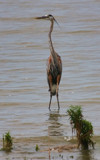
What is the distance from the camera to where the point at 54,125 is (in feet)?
31.4

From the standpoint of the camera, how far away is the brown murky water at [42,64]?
9891 mm

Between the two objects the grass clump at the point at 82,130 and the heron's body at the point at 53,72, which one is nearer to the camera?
the grass clump at the point at 82,130

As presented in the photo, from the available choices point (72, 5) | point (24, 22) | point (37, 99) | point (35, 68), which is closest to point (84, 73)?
point (35, 68)

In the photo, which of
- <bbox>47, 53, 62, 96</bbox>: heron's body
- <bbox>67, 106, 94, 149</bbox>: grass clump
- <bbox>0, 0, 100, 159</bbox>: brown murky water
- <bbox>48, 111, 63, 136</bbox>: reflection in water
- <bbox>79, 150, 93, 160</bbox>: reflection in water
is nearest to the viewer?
<bbox>79, 150, 93, 160</bbox>: reflection in water

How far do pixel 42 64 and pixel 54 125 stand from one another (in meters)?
5.95

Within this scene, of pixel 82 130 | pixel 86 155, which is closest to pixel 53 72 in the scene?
pixel 82 130

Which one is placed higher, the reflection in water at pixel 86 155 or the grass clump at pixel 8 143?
the grass clump at pixel 8 143

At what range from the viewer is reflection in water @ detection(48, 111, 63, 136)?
29.0ft

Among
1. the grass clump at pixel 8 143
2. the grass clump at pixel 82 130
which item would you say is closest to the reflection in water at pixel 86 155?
the grass clump at pixel 82 130

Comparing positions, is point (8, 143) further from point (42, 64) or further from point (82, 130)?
point (42, 64)

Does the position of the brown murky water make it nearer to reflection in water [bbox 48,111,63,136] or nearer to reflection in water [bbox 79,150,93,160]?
reflection in water [bbox 48,111,63,136]

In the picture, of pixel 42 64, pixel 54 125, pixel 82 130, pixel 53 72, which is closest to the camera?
pixel 82 130

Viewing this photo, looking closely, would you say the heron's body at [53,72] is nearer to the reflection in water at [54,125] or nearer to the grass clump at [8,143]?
the reflection in water at [54,125]

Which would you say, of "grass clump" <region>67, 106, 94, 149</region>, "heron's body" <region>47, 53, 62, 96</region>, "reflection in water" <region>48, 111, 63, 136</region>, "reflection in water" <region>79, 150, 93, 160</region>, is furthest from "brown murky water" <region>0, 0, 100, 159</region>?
"reflection in water" <region>79, 150, 93, 160</region>
